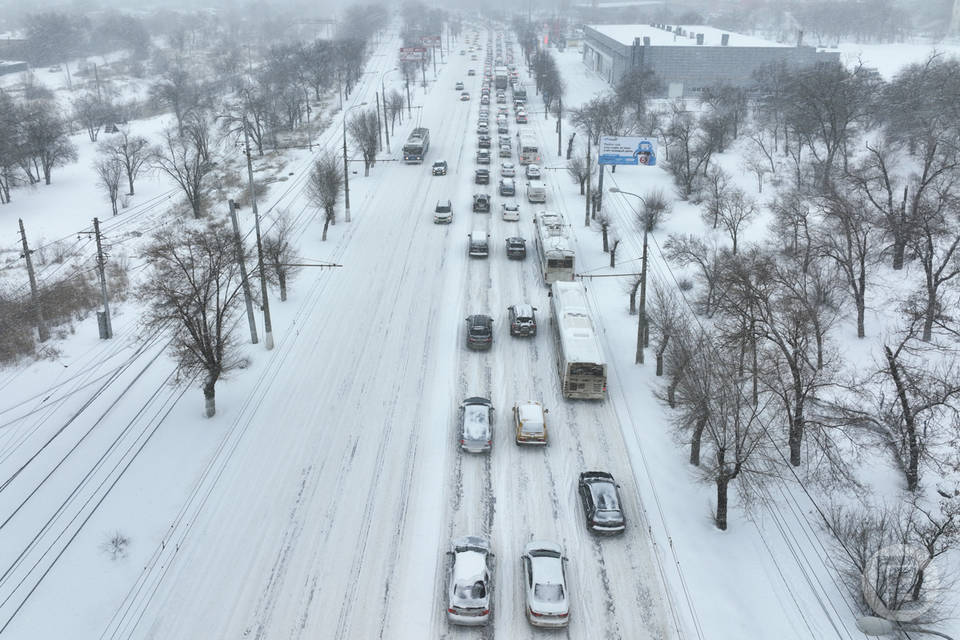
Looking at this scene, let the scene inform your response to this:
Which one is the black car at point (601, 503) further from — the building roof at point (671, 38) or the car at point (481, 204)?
the building roof at point (671, 38)

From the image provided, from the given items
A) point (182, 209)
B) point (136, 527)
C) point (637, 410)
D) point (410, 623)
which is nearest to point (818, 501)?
point (637, 410)

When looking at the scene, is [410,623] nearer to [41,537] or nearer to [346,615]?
[346,615]

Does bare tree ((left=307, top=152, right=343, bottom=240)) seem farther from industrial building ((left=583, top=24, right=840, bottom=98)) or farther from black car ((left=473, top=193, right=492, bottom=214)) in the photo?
industrial building ((left=583, top=24, right=840, bottom=98))

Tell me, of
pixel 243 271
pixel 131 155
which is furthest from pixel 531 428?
pixel 131 155

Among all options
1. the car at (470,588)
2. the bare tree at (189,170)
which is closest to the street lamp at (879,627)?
the car at (470,588)

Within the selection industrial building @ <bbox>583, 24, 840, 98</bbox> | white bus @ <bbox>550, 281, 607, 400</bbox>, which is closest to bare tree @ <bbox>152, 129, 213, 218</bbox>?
white bus @ <bbox>550, 281, 607, 400</bbox>

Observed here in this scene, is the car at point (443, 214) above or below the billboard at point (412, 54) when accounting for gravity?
below
